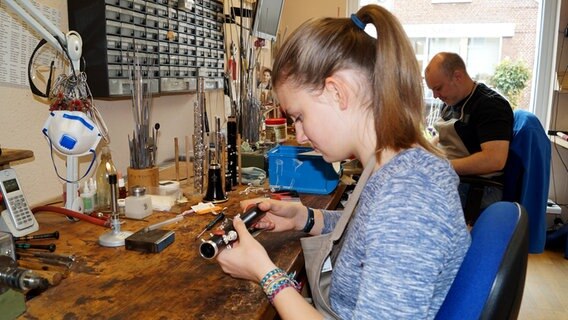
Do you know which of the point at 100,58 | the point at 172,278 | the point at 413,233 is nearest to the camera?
the point at 413,233

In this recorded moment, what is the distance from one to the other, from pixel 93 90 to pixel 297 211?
76 cm

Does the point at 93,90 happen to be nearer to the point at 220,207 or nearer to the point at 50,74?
the point at 50,74

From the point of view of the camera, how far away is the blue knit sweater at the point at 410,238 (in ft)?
2.08

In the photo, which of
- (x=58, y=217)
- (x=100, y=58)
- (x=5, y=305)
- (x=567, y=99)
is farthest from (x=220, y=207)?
(x=567, y=99)

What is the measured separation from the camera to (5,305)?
0.69 m

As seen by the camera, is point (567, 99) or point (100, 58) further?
point (567, 99)

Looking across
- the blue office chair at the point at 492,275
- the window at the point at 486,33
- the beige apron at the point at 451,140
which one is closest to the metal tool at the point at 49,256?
the blue office chair at the point at 492,275

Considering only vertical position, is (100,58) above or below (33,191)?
above

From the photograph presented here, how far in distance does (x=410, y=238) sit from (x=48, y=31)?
1.06 metres

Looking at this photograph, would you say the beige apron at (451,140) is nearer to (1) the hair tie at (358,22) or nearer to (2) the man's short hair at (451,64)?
(2) the man's short hair at (451,64)

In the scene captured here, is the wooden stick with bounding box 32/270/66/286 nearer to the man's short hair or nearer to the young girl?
the young girl

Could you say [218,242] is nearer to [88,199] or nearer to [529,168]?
[88,199]

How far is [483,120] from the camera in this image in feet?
7.45

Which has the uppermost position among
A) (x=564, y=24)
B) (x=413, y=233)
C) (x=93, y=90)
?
(x=564, y=24)
